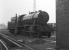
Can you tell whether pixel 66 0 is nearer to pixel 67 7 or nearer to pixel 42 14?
pixel 67 7

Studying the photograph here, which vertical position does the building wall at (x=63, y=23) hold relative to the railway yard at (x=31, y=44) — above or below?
above

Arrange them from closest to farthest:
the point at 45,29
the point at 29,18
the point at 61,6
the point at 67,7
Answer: the point at 67,7
the point at 61,6
the point at 45,29
the point at 29,18

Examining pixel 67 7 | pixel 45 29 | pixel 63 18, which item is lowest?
pixel 45 29

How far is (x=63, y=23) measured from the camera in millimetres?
9852

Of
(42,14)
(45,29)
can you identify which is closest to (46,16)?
(42,14)

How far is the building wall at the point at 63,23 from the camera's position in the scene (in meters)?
9.45

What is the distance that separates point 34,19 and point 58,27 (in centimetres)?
977

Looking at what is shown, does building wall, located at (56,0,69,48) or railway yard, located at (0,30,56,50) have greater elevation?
building wall, located at (56,0,69,48)

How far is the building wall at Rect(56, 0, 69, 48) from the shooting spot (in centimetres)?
945

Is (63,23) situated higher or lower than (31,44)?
higher

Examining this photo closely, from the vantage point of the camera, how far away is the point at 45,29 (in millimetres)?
19297

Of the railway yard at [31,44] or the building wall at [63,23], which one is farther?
the railway yard at [31,44]

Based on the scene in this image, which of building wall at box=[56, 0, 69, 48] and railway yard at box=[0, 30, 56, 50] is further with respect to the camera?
railway yard at box=[0, 30, 56, 50]

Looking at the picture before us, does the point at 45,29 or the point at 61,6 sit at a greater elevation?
the point at 61,6
